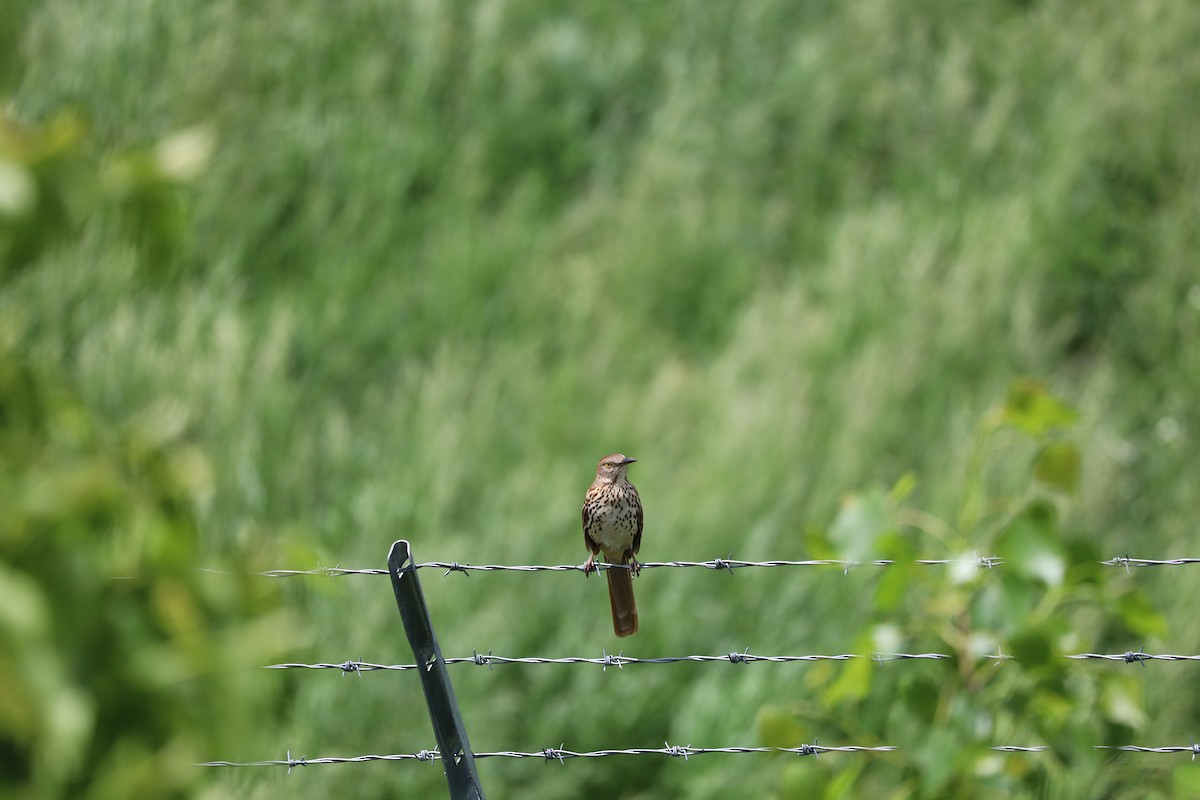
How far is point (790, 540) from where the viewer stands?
618cm

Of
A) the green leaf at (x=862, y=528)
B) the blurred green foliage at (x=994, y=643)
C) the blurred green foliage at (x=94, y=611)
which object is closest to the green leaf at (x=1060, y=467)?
the blurred green foliage at (x=994, y=643)

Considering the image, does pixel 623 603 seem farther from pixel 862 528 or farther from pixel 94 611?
pixel 94 611

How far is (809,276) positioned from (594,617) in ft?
10.6

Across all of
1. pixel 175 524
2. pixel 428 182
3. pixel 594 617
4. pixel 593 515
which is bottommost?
pixel 175 524

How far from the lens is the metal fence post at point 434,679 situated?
2.42m

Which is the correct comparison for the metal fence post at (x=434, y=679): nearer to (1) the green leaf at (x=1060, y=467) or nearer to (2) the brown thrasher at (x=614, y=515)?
(2) the brown thrasher at (x=614, y=515)

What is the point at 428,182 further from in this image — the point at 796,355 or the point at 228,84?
the point at 796,355

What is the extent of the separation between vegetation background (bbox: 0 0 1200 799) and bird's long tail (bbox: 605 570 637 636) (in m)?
0.54

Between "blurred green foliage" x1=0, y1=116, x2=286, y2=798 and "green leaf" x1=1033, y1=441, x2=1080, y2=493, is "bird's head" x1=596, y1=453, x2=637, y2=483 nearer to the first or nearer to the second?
"green leaf" x1=1033, y1=441, x2=1080, y2=493

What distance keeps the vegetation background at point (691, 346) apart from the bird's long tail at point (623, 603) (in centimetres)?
54

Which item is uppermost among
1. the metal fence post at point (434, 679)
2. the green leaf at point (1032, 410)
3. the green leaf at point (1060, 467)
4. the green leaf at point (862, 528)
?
the green leaf at point (1032, 410)

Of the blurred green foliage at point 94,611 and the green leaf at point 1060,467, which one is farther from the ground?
the green leaf at point 1060,467

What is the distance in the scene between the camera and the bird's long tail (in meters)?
3.64

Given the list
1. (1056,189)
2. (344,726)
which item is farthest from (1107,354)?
(344,726)
